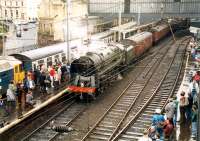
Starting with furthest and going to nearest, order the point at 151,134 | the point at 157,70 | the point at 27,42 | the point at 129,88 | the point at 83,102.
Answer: the point at 27,42 < the point at 157,70 < the point at 129,88 < the point at 83,102 < the point at 151,134

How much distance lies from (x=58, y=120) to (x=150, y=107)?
5537 millimetres

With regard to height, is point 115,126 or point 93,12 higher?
point 93,12

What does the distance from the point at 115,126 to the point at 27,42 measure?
24820mm

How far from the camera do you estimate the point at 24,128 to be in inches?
709

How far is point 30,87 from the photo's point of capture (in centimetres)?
2020

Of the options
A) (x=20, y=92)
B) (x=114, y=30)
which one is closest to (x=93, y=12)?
(x=114, y=30)

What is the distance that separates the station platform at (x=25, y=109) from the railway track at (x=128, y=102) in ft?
11.6

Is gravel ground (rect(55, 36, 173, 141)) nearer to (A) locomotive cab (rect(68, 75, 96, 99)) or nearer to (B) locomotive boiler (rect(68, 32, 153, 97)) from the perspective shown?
(B) locomotive boiler (rect(68, 32, 153, 97))

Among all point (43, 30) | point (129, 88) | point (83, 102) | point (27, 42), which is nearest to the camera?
point (83, 102)

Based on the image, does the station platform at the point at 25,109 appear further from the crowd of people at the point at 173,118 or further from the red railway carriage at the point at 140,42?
the red railway carriage at the point at 140,42

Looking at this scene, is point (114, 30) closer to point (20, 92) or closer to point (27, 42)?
point (27, 42)

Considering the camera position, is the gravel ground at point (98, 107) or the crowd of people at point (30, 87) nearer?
the gravel ground at point (98, 107)

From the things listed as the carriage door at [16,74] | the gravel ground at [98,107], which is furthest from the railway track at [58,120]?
the carriage door at [16,74]

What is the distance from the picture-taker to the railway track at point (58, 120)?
16.8 metres
